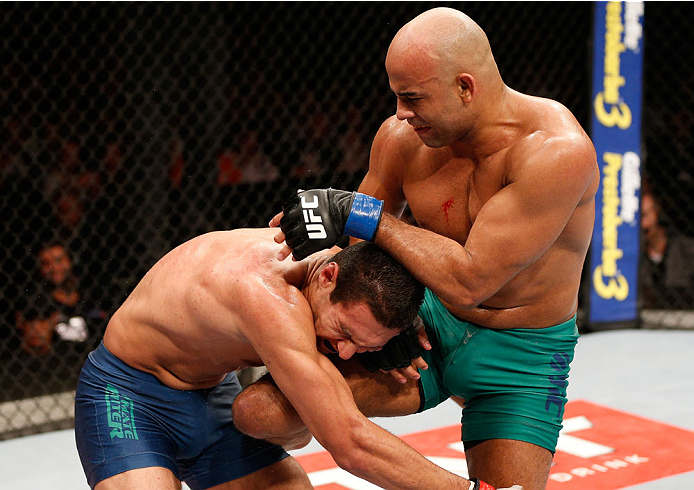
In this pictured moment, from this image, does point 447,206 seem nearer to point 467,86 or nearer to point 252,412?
point 467,86

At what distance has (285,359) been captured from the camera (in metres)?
1.64

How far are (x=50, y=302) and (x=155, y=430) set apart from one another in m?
2.06

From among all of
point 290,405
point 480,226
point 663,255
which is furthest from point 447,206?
point 663,255

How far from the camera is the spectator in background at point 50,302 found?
3764mm

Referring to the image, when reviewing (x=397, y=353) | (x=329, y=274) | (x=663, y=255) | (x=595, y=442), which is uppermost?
(x=329, y=274)

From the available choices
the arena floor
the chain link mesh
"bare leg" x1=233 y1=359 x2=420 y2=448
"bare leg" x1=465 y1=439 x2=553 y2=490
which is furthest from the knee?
the chain link mesh

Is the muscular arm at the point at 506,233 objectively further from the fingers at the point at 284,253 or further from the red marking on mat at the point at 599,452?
the red marking on mat at the point at 599,452

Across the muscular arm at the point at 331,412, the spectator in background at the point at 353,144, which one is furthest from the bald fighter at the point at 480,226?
the spectator in background at the point at 353,144

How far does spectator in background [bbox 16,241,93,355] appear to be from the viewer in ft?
12.3

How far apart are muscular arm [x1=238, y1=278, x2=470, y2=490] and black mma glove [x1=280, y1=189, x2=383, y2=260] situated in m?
0.15

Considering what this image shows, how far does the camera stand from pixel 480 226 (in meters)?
1.79

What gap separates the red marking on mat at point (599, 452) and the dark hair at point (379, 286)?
3.66ft

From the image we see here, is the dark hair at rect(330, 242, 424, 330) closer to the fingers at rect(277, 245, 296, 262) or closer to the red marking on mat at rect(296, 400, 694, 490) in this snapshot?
the fingers at rect(277, 245, 296, 262)

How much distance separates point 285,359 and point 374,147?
0.76m
